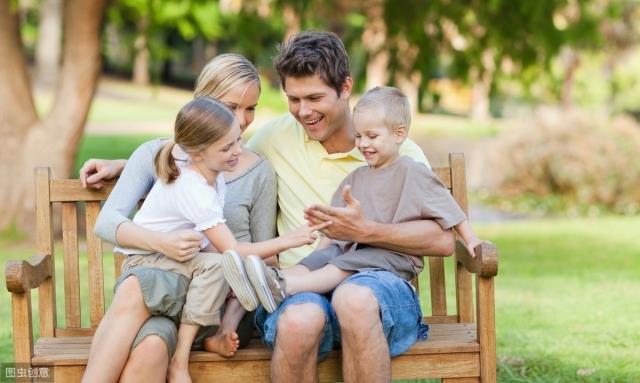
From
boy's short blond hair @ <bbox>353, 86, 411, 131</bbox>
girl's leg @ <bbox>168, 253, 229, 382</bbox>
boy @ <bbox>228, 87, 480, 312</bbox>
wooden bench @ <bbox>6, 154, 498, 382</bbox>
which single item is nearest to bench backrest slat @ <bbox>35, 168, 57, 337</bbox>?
wooden bench @ <bbox>6, 154, 498, 382</bbox>

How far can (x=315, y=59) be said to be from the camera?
13.0ft

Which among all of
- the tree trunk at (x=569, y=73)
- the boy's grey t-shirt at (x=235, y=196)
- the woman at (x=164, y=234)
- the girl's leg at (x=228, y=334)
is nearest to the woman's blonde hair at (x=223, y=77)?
the woman at (x=164, y=234)

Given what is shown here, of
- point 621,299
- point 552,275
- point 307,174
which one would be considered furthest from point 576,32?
point 307,174

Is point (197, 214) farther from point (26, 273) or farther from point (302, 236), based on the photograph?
point (26, 273)

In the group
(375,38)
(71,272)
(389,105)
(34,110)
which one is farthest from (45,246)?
(375,38)

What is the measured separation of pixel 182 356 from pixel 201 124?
2.66ft

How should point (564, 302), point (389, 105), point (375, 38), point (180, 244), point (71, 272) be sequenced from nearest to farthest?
point (180, 244) < point (389, 105) < point (71, 272) < point (564, 302) < point (375, 38)

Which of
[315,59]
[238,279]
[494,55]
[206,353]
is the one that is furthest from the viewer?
[494,55]

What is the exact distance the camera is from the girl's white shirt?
358cm

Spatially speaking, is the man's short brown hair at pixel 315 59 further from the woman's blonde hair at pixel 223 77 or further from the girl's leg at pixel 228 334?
the girl's leg at pixel 228 334

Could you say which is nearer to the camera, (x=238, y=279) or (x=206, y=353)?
(x=238, y=279)

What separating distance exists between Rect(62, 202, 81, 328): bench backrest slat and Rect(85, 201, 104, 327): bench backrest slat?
0.05 meters

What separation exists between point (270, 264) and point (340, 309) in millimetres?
495

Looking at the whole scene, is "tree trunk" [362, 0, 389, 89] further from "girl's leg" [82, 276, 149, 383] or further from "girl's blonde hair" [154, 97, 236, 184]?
"girl's leg" [82, 276, 149, 383]
